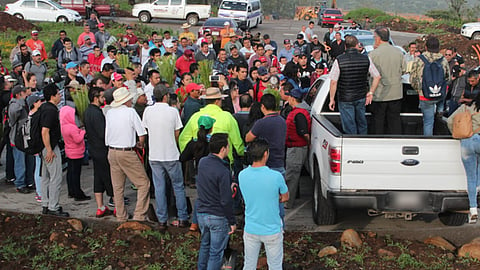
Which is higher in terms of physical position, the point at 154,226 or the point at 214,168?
the point at 214,168

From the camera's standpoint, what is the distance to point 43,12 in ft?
117

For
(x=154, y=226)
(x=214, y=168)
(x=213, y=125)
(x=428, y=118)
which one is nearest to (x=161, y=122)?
(x=213, y=125)

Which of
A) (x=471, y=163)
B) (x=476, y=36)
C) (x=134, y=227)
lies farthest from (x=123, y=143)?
(x=476, y=36)

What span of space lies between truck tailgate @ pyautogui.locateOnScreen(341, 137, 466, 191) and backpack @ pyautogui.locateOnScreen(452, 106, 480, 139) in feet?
0.36

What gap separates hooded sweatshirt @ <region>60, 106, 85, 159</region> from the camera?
27.9 ft

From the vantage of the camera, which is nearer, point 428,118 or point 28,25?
point 428,118

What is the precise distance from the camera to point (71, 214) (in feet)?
27.8

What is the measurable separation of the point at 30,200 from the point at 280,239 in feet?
17.2

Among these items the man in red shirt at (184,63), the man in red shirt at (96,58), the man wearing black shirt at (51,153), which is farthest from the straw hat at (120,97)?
the man in red shirt at (96,58)

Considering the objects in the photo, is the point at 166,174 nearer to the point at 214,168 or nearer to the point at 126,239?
the point at 126,239

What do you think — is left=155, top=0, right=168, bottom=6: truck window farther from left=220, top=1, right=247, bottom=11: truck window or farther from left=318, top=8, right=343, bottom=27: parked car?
left=318, top=8, right=343, bottom=27: parked car

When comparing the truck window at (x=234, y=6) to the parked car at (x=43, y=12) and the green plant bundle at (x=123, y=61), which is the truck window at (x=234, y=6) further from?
the green plant bundle at (x=123, y=61)

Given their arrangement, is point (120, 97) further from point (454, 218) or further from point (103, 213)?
point (454, 218)

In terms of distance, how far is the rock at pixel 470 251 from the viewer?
6828 millimetres
